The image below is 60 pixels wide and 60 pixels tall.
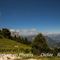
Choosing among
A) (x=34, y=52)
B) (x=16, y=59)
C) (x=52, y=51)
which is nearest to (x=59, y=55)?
(x=52, y=51)

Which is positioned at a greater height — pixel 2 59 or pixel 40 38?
pixel 40 38

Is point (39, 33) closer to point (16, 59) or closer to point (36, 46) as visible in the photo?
point (36, 46)

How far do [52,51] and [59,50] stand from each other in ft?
13.3

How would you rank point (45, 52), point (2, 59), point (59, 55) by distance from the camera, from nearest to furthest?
point (2, 59), point (59, 55), point (45, 52)

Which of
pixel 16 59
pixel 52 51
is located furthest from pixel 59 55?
pixel 16 59

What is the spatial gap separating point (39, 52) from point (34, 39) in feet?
23.6

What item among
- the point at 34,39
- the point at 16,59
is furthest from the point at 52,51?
the point at 16,59

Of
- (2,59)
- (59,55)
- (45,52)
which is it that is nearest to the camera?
(2,59)

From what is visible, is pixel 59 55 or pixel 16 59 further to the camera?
pixel 59 55

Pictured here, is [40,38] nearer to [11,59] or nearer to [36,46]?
[36,46]

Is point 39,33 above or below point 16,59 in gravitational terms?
above

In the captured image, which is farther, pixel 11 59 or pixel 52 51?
pixel 52 51

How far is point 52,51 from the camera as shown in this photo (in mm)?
110562

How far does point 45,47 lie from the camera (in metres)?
112
